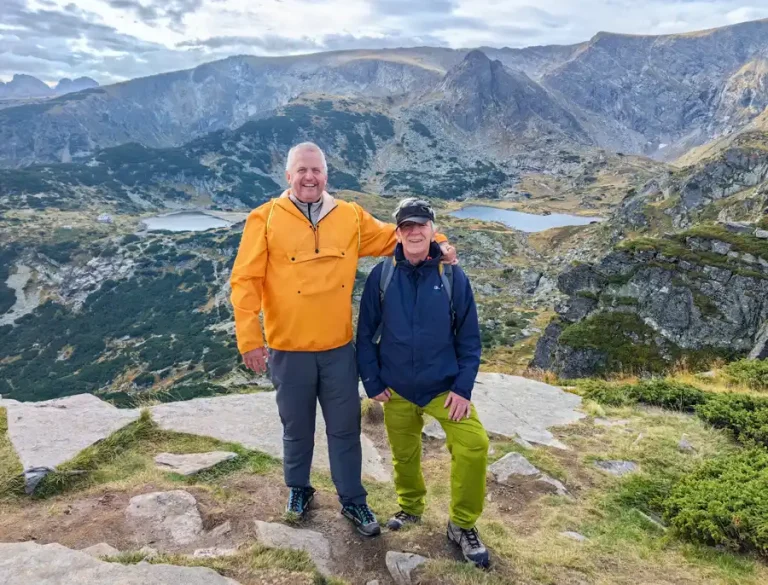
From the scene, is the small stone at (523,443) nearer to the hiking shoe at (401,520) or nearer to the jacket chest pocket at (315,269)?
the hiking shoe at (401,520)

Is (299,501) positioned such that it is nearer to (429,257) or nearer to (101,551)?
(101,551)

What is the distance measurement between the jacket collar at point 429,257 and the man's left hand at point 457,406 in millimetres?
1279

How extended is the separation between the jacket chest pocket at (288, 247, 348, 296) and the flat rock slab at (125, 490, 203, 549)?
2.65m

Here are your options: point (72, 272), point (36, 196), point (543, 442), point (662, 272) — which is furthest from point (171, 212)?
point (543, 442)

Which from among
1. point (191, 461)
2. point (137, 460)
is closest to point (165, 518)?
point (191, 461)

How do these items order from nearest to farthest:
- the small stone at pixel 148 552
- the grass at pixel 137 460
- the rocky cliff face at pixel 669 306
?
1. the small stone at pixel 148 552
2. the grass at pixel 137 460
3. the rocky cliff face at pixel 669 306

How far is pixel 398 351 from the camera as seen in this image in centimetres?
A: 512

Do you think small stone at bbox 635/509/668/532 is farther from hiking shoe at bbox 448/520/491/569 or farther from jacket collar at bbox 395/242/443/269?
jacket collar at bbox 395/242/443/269

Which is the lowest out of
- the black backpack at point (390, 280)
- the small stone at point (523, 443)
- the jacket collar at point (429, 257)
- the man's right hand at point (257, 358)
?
the small stone at point (523, 443)

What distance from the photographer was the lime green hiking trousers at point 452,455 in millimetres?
4945

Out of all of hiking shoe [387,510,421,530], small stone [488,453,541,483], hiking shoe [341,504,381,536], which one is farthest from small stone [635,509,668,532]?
hiking shoe [341,504,381,536]

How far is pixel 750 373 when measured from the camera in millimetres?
12508

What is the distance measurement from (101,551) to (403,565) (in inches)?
104

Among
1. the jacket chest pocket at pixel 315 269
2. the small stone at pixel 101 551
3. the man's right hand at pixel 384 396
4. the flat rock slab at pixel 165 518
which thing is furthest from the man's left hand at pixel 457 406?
the small stone at pixel 101 551
